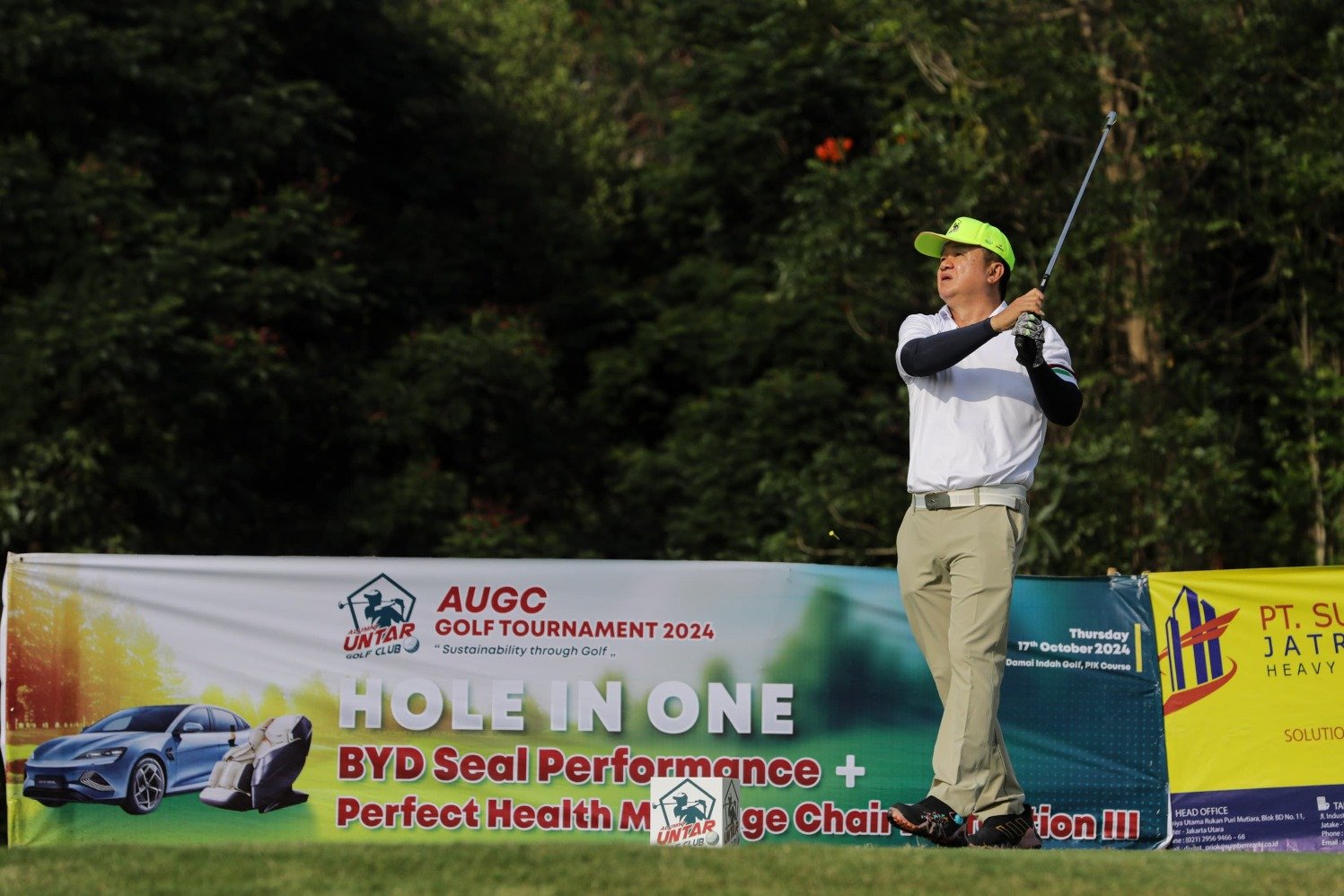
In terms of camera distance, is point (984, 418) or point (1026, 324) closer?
point (1026, 324)

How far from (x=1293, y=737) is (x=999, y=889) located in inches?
144

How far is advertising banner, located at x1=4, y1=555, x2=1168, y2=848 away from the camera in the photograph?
794 cm

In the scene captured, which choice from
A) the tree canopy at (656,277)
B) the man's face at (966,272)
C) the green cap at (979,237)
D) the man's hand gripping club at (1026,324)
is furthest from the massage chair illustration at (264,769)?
the tree canopy at (656,277)

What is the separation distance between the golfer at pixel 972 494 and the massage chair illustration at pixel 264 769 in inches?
110

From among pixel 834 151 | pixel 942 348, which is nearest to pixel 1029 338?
pixel 942 348

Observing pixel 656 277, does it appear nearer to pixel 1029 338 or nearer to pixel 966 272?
pixel 966 272

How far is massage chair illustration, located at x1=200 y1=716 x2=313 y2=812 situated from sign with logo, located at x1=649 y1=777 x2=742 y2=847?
176 cm

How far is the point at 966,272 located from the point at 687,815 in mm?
2143

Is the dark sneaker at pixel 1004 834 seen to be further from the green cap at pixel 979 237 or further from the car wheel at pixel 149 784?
the car wheel at pixel 149 784

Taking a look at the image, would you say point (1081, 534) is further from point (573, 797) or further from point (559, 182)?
point (559, 182)

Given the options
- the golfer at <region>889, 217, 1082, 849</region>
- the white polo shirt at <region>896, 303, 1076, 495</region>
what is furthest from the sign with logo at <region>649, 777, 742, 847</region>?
the white polo shirt at <region>896, 303, 1076, 495</region>

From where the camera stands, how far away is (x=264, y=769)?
7.89 meters

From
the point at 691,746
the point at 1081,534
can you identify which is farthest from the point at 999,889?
the point at 1081,534

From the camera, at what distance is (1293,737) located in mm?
7980
